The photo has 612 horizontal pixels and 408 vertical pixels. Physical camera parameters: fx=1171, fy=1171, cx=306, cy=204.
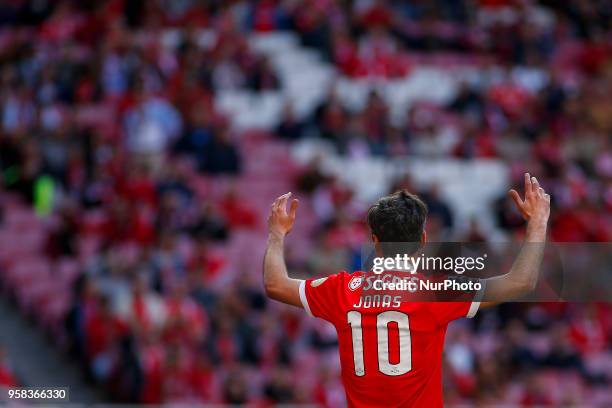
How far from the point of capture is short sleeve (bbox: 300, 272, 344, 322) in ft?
18.1

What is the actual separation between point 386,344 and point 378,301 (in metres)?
0.20

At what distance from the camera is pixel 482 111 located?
21156mm

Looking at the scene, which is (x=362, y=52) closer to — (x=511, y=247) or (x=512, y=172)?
(x=512, y=172)

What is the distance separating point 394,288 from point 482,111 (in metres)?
16.1

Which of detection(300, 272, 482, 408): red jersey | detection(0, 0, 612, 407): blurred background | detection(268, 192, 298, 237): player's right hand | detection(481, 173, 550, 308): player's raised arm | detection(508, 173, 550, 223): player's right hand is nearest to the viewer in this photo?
detection(481, 173, 550, 308): player's raised arm

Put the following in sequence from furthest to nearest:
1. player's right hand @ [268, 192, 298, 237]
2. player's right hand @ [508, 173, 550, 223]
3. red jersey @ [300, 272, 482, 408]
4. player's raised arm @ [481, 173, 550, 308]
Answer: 1. player's right hand @ [268, 192, 298, 237]
2. red jersey @ [300, 272, 482, 408]
3. player's right hand @ [508, 173, 550, 223]
4. player's raised arm @ [481, 173, 550, 308]

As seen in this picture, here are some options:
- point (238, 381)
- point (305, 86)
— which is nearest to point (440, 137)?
point (305, 86)

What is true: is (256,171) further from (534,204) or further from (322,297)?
(534,204)

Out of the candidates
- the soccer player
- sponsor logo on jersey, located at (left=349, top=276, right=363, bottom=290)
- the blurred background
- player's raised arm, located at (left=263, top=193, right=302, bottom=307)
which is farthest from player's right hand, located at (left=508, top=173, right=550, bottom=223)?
the blurred background

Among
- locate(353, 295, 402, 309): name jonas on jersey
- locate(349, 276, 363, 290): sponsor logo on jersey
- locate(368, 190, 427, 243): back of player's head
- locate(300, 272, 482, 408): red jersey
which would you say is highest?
locate(368, 190, 427, 243): back of player's head

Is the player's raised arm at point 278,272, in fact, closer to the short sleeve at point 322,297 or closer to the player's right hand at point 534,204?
the short sleeve at point 322,297

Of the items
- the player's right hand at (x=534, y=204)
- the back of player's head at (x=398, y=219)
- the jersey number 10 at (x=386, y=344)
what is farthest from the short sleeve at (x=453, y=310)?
the player's right hand at (x=534, y=204)

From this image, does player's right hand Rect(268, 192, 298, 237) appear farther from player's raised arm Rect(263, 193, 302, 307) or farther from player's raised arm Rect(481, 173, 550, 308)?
player's raised arm Rect(481, 173, 550, 308)

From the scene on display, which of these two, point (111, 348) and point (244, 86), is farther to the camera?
point (244, 86)
